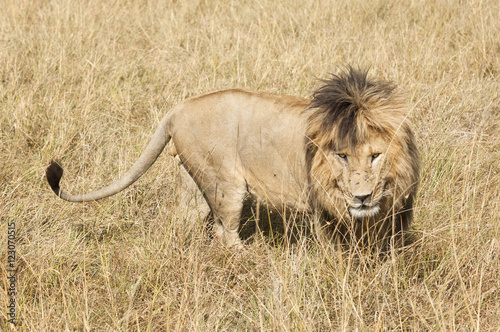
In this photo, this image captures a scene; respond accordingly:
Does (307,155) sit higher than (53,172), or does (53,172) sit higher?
(307,155)

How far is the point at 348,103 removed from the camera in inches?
111

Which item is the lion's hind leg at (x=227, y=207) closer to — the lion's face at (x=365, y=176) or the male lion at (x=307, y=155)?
the male lion at (x=307, y=155)

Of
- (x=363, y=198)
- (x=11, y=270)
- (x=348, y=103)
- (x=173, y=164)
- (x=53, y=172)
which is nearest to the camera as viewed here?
(x=363, y=198)

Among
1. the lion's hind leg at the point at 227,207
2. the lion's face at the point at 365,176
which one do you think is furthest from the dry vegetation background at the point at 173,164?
the lion's face at the point at 365,176

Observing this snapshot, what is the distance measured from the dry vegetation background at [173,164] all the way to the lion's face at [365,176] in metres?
0.27

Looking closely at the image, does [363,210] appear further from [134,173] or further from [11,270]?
[11,270]

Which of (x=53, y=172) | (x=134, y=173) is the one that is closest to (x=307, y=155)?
(x=134, y=173)

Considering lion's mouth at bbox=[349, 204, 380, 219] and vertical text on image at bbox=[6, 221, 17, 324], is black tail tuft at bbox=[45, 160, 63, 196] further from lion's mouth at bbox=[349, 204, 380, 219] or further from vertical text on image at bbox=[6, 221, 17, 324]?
lion's mouth at bbox=[349, 204, 380, 219]

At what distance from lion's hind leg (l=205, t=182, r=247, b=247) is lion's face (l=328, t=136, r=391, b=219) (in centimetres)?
89

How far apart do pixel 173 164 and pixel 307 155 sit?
137 centimetres

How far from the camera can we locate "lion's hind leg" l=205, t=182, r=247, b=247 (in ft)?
11.4

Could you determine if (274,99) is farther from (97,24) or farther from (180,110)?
(97,24)

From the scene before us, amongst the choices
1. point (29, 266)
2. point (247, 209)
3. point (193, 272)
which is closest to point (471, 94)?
point (247, 209)

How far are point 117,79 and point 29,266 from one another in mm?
2537
